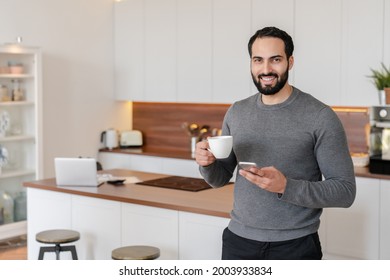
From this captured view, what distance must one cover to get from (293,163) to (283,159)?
0.04 meters

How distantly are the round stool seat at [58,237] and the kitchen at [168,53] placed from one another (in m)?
2.27

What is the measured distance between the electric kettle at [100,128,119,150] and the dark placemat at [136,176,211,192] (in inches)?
89.9

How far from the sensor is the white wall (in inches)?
236

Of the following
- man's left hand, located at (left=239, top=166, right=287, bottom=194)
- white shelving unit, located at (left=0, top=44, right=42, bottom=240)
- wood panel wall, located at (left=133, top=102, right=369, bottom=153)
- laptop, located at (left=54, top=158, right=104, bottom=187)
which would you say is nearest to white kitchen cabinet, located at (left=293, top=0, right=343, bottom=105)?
wood panel wall, located at (left=133, top=102, right=369, bottom=153)

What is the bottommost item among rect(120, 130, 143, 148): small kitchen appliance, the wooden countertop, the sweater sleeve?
the wooden countertop

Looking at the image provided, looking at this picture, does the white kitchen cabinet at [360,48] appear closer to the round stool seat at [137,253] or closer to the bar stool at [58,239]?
the round stool seat at [137,253]

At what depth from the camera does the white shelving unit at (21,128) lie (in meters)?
5.64

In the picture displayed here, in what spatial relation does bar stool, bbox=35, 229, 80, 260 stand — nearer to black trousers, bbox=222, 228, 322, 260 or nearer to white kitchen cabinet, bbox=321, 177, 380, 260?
black trousers, bbox=222, 228, 322, 260

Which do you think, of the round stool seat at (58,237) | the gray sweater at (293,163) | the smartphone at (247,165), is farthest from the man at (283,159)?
the round stool seat at (58,237)

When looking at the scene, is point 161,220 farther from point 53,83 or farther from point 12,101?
point 53,83

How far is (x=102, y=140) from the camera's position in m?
6.87

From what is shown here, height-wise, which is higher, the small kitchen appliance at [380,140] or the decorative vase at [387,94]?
the decorative vase at [387,94]

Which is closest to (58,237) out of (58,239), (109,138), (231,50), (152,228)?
(58,239)
